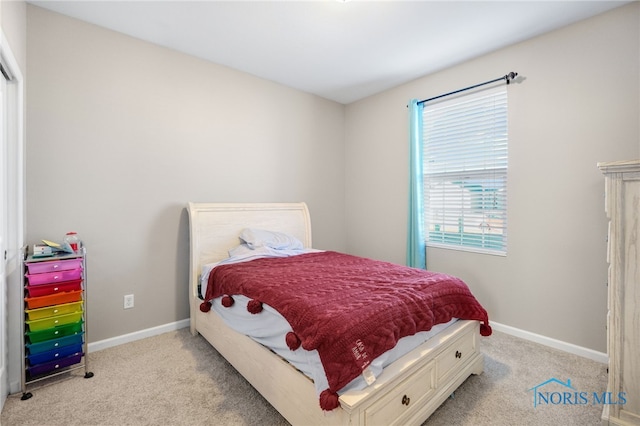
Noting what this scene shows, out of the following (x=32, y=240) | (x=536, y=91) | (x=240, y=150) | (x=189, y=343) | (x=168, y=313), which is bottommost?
(x=189, y=343)

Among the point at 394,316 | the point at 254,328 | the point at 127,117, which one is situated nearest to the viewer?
the point at 394,316

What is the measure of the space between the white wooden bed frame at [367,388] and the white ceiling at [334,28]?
4.83ft

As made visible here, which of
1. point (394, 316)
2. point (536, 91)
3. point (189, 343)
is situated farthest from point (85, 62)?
point (536, 91)

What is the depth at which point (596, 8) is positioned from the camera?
2.11 meters

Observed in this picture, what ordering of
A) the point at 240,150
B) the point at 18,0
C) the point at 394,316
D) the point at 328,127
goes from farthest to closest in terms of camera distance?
the point at 328,127
the point at 240,150
the point at 18,0
the point at 394,316

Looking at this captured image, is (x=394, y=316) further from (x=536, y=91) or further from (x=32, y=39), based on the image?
(x=32, y=39)

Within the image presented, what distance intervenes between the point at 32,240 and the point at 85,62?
4.57 ft

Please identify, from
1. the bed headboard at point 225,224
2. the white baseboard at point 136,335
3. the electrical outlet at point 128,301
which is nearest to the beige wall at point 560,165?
the bed headboard at point 225,224

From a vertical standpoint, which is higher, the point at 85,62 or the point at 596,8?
the point at 596,8

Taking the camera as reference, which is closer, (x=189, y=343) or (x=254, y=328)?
(x=254, y=328)

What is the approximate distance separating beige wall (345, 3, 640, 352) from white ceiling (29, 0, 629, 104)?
0.17 metres

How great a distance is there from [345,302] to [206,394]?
42.9 inches

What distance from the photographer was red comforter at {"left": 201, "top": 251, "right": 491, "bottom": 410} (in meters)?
1.27

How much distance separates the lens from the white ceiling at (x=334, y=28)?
211 cm
